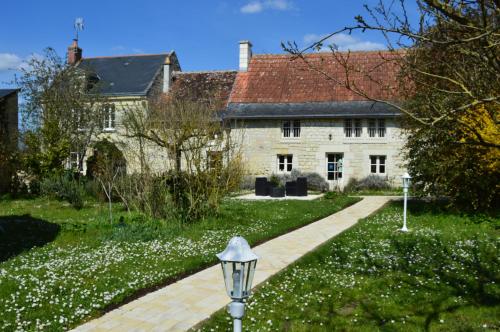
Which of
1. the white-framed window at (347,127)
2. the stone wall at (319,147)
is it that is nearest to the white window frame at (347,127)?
the white-framed window at (347,127)

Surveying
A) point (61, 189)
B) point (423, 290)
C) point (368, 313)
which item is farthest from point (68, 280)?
point (61, 189)

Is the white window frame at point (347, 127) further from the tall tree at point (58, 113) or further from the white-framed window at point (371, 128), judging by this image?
the tall tree at point (58, 113)

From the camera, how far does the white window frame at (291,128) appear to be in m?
26.2

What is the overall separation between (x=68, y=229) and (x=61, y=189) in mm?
6299

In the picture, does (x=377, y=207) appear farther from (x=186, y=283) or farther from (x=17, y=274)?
(x=17, y=274)

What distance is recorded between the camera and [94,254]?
9.06 metres

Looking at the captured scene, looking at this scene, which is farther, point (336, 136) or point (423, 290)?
point (336, 136)

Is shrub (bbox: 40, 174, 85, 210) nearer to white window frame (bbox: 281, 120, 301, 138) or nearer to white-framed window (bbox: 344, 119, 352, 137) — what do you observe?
white window frame (bbox: 281, 120, 301, 138)

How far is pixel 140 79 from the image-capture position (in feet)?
98.5

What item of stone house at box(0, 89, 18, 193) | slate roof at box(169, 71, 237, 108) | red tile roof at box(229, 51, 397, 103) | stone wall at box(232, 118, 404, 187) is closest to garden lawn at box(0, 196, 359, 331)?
stone house at box(0, 89, 18, 193)

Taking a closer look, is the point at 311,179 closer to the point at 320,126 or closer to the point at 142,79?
the point at 320,126

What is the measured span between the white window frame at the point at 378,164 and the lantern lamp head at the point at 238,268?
74.2 ft

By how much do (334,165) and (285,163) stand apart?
2.72 m

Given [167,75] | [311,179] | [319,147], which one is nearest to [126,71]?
[167,75]
